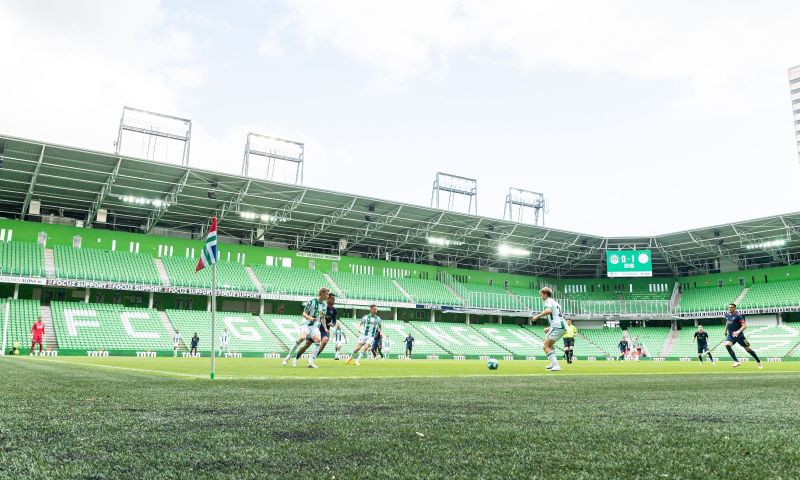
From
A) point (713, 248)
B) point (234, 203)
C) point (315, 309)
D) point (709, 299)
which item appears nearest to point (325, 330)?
point (315, 309)

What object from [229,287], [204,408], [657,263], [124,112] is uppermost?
[124,112]

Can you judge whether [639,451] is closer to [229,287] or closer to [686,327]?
[229,287]

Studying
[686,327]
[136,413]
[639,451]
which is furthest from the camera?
[686,327]

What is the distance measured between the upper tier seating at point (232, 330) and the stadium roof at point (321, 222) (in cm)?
794

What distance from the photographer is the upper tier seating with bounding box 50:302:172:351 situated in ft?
111

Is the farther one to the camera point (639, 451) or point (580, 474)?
point (639, 451)

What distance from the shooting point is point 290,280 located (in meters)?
48.1

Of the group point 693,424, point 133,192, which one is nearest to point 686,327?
point 133,192

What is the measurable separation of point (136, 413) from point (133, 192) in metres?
40.1

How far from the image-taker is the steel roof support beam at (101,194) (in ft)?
119

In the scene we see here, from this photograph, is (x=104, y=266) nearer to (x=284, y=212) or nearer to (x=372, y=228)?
(x=284, y=212)

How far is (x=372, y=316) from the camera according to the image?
832 inches

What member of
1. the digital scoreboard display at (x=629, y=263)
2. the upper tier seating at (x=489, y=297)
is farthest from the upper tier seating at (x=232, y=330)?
the digital scoreboard display at (x=629, y=263)

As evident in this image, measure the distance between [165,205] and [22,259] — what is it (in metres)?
9.76
